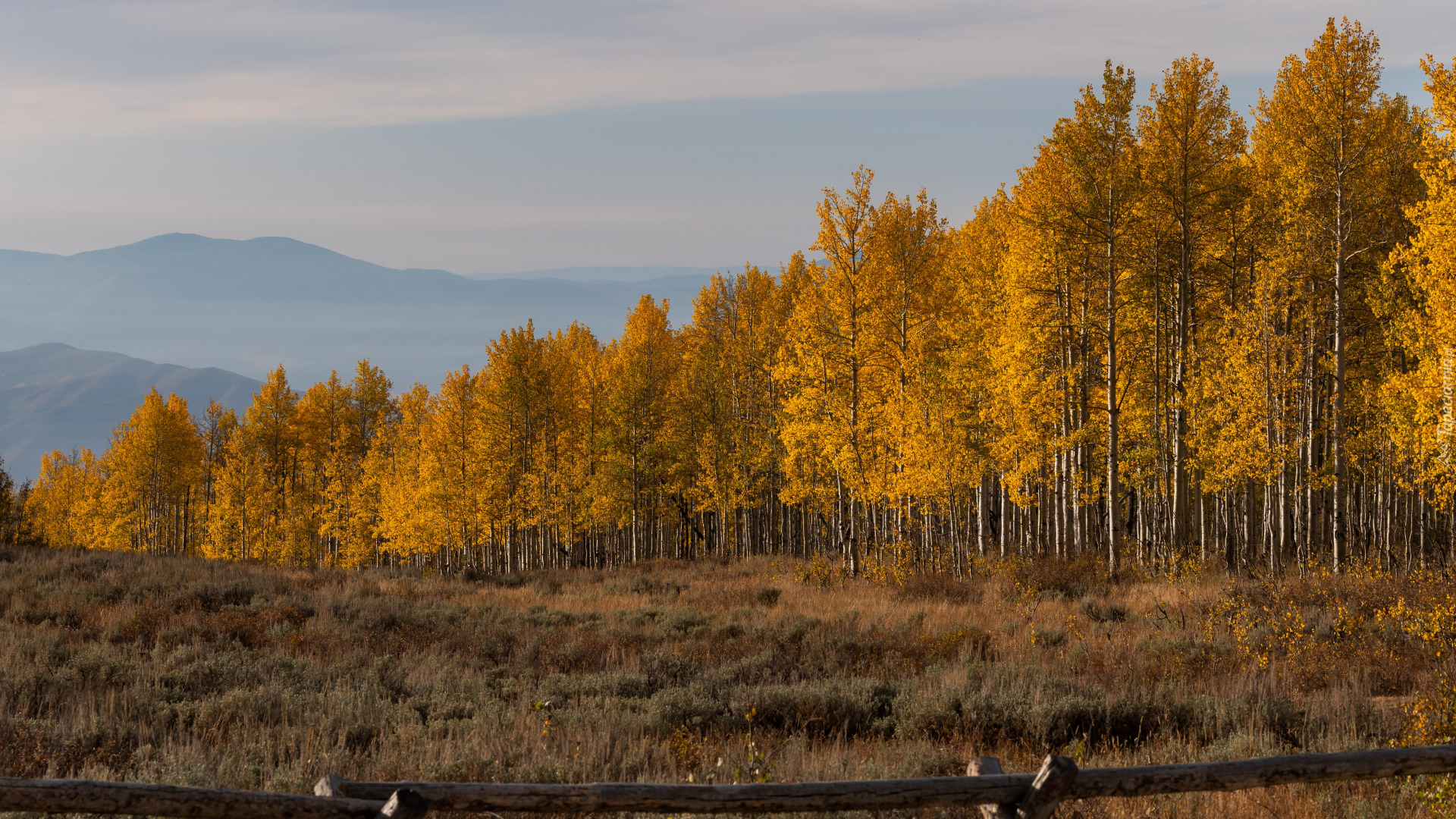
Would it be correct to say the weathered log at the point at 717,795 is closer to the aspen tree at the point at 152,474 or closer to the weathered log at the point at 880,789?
the weathered log at the point at 880,789

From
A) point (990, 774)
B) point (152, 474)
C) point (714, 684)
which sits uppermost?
point (990, 774)

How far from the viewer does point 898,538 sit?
89.2 feet

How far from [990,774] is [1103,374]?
22.2 m

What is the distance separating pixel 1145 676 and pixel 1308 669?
1858 millimetres

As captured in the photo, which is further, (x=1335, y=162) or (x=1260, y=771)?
(x=1335, y=162)

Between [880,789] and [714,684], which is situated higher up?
[880,789]

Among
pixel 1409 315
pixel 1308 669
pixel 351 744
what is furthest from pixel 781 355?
pixel 351 744

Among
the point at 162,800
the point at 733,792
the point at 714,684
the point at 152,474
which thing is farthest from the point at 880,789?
the point at 152,474

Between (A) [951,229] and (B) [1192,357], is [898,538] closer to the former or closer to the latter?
(B) [1192,357]

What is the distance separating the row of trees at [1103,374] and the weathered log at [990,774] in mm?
15055

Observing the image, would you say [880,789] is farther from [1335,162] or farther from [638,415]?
[638,415]

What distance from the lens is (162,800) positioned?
12.1 feet

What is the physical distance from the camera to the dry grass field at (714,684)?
745 cm

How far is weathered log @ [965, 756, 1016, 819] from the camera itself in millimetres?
4070
